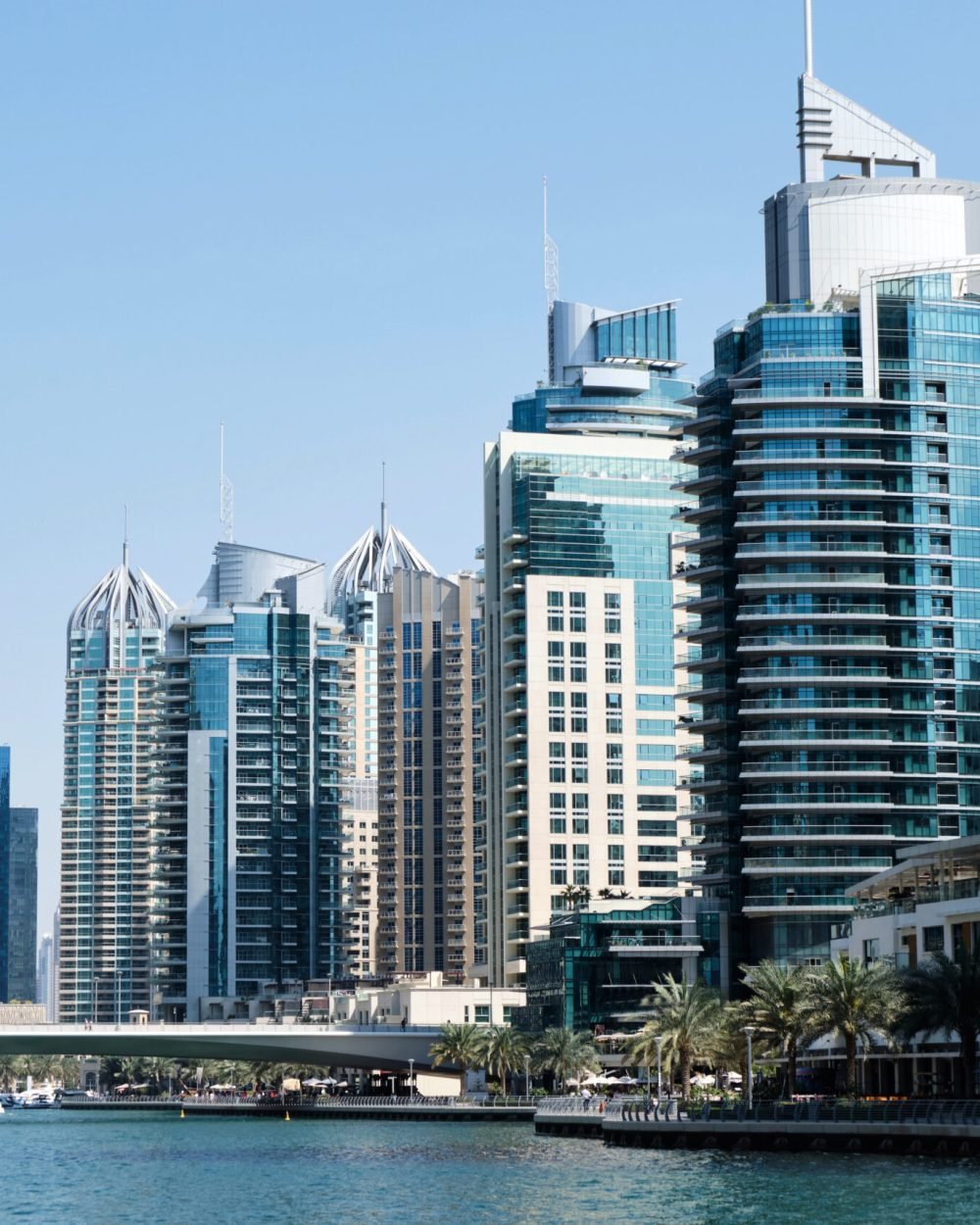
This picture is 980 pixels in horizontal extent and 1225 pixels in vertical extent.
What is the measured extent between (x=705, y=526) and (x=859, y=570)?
14281 mm

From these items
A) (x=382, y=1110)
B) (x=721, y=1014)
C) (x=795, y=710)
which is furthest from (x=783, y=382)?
(x=382, y=1110)

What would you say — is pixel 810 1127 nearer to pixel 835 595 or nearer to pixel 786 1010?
pixel 786 1010

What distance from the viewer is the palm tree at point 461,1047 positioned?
192125 millimetres

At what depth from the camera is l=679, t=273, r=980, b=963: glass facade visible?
164 m

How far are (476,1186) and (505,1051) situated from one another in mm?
84745

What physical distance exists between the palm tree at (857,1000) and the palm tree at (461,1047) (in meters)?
81.7

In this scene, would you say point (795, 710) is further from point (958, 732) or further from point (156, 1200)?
point (156, 1200)

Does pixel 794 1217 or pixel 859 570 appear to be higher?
pixel 859 570

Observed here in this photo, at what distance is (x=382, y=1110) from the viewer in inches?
7657

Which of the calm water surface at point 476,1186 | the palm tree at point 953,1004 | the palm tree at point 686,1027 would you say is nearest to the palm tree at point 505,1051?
the calm water surface at point 476,1186

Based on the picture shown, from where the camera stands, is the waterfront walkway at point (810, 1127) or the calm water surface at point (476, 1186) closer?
the calm water surface at point (476, 1186)

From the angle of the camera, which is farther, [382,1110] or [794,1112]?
[382,1110]

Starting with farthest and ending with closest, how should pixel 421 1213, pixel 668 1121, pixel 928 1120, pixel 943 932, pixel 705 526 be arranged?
1. pixel 705 526
2. pixel 943 932
3. pixel 668 1121
4. pixel 928 1120
5. pixel 421 1213

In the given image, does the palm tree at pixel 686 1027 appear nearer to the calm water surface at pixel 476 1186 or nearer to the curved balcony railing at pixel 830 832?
the calm water surface at pixel 476 1186
